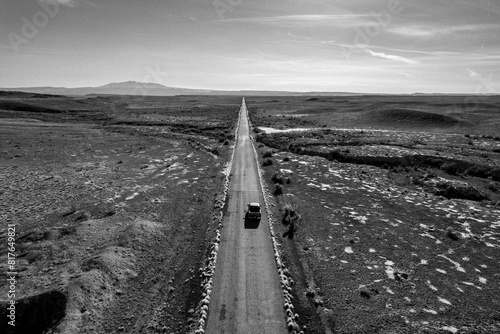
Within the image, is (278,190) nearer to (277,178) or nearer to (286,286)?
(277,178)

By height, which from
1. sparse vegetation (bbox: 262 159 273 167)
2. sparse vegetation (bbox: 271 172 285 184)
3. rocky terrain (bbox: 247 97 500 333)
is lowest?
rocky terrain (bbox: 247 97 500 333)

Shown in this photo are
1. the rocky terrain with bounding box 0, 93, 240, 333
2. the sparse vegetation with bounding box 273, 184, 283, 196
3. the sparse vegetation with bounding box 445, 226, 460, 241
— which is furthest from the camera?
the sparse vegetation with bounding box 273, 184, 283, 196

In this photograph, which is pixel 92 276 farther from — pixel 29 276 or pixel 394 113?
pixel 394 113

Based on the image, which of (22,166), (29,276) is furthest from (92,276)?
(22,166)

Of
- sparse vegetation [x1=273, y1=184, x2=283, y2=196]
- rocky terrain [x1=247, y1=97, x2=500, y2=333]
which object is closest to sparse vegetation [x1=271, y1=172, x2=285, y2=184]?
rocky terrain [x1=247, y1=97, x2=500, y2=333]

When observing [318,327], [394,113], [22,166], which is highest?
[394,113]

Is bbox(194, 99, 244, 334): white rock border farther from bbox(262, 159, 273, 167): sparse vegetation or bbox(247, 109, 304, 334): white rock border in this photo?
bbox(262, 159, 273, 167): sparse vegetation

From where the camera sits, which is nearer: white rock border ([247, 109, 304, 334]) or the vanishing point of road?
white rock border ([247, 109, 304, 334])

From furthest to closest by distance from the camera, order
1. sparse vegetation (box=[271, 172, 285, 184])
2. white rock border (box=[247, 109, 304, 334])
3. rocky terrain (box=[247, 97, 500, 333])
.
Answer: sparse vegetation (box=[271, 172, 285, 184])
rocky terrain (box=[247, 97, 500, 333])
white rock border (box=[247, 109, 304, 334])

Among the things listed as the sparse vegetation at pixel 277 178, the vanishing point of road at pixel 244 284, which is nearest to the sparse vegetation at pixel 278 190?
the sparse vegetation at pixel 277 178
